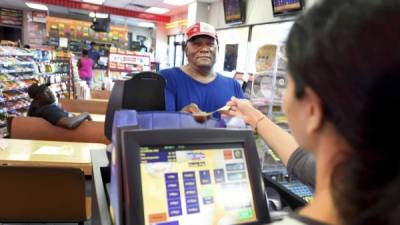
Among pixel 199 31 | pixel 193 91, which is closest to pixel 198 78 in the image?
pixel 193 91

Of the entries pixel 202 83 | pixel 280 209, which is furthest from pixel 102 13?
pixel 280 209

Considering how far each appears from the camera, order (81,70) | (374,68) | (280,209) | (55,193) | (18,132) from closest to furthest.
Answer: (374,68) → (280,209) → (55,193) → (18,132) → (81,70)

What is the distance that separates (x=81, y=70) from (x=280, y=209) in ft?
29.8

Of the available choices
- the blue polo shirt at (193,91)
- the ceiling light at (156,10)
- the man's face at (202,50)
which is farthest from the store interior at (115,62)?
the man's face at (202,50)

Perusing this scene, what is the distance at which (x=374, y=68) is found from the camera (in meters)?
0.42

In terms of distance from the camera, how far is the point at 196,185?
2.67ft

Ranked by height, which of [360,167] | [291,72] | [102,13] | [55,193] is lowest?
[55,193]

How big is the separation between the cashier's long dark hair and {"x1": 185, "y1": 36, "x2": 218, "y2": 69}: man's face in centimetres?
167

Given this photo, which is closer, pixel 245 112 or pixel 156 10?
pixel 245 112

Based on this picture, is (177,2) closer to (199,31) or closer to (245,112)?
(199,31)

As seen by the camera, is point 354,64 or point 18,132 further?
point 18,132

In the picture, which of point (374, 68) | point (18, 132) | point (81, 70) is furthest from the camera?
point (81, 70)

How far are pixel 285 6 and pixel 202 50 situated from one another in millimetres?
4213

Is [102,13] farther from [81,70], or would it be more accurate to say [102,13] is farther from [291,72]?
[291,72]
